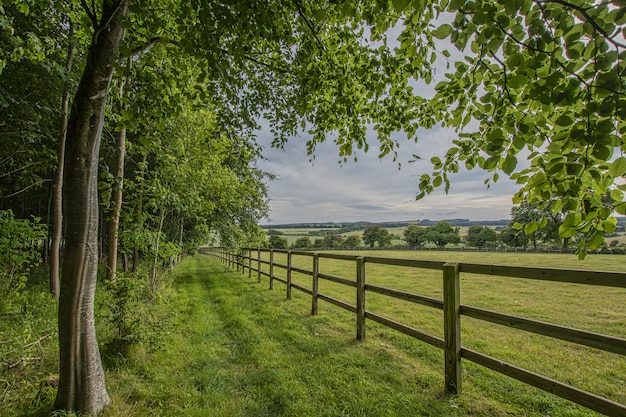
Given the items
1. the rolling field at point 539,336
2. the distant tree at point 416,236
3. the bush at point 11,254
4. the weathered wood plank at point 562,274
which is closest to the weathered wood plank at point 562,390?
the rolling field at point 539,336

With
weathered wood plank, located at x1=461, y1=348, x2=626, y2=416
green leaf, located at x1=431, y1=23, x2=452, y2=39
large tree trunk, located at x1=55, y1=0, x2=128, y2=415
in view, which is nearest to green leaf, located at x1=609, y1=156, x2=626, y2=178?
green leaf, located at x1=431, y1=23, x2=452, y2=39

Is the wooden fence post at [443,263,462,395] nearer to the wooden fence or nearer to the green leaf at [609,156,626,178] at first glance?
the wooden fence

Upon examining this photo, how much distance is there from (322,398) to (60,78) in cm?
737

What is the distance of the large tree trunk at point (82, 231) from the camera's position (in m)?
2.37

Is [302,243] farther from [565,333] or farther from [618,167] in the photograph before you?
[618,167]

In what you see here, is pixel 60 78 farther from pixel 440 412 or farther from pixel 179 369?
pixel 440 412

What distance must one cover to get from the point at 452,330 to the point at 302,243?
219 feet

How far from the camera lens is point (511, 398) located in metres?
2.81

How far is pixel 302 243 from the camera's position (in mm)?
69312

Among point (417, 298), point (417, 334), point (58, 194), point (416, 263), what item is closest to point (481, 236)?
point (416, 263)

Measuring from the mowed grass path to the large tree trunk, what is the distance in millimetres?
362

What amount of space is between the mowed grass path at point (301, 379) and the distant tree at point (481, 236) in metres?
64.8

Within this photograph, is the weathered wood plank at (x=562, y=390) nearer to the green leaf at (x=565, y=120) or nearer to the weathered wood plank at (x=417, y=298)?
the weathered wood plank at (x=417, y=298)

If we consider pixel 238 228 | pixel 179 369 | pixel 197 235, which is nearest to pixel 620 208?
pixel 179 369
